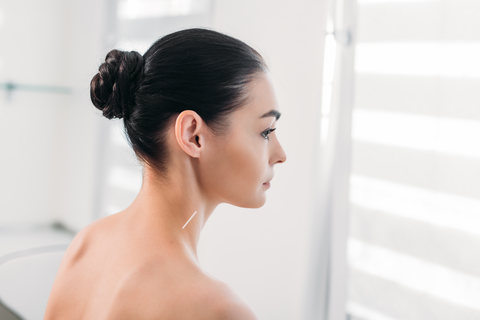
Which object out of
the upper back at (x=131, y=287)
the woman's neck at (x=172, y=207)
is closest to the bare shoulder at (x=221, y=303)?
the upper back at (x=131, y=287)

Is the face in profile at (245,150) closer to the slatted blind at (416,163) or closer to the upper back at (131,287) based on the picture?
the upper back at (131,287)

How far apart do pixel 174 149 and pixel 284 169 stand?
757 mm

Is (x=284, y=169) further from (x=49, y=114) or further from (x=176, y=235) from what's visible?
(x=49, y=114)

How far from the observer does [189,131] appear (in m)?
0.68

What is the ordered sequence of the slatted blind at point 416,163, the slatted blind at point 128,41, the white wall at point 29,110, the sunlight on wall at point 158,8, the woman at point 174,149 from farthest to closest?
the white wall at point 29,110, the slatted blind at point 128,41, the sunlight on wall at point 158,8, the slatted blind at point 416,163, the woman at point 174,149

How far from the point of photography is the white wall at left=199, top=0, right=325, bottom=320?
1.32 m

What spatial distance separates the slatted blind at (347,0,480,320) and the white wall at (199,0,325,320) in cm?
17

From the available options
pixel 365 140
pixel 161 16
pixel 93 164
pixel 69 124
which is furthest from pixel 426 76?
pixel 69 124

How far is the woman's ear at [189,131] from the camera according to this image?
668mm

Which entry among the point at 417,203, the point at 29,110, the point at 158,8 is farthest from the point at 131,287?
the point at 29,110

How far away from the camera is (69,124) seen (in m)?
2.41

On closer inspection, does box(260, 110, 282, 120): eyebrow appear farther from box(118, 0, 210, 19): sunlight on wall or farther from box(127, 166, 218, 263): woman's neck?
box(118, 0, 210, 19): sunlight on wall

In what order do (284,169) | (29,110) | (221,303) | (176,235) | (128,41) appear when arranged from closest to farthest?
1. (221,303)
2. (176,235)
3. (284,169)
4. (128,41)
5. (29,110)

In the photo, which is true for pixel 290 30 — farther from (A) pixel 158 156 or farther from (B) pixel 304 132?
(A) pixel 158 156
